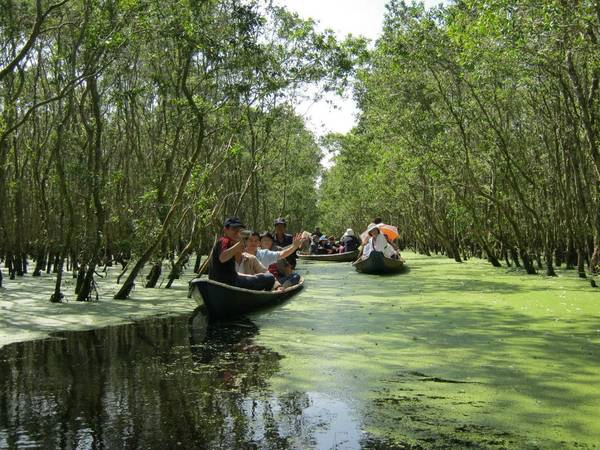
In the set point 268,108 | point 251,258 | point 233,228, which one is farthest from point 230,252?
point 268,108

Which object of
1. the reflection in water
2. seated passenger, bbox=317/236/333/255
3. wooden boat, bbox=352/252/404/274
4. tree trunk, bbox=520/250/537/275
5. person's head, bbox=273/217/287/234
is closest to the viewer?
the reflection in water

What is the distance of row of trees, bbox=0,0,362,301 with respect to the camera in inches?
429

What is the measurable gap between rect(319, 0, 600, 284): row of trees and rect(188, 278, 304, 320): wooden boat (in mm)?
5218

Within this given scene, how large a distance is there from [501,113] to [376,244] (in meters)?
5.65

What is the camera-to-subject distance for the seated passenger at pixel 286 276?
1352 centimetres

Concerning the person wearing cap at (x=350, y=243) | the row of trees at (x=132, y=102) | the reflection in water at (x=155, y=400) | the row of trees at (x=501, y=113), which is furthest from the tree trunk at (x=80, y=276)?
the person wearing cap at (x=350, y=243)

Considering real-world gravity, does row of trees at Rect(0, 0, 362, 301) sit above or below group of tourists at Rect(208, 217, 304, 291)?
above

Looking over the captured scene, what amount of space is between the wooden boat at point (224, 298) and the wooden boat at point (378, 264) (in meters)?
8.07

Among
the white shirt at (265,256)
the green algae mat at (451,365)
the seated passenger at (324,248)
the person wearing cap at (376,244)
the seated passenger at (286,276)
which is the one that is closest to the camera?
the green algae mat at (451,365)

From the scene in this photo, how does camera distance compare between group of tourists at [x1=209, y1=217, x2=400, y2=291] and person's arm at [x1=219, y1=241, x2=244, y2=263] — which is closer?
person's arm at [x1=219, y1=241, x2=244, y2=263]

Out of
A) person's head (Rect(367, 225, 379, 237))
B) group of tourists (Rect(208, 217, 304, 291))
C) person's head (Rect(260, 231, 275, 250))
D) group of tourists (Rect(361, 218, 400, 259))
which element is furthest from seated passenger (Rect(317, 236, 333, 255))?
person's head (Rect(260, 231, 275, 250))

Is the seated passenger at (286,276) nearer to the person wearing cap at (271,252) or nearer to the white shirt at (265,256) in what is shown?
the person wearing cap at (271,252)

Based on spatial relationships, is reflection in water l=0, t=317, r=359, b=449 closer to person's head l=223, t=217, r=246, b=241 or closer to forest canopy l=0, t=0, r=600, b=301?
person's head l=223, t=217, r=246, b=241

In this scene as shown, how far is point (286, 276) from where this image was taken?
14062 mm
